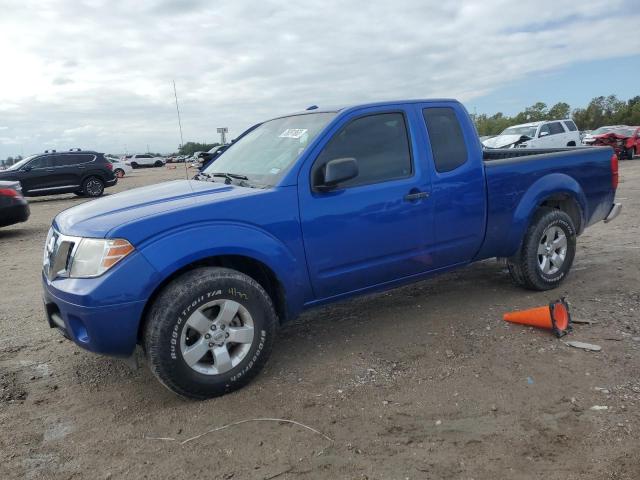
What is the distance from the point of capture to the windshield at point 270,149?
12.9 feet

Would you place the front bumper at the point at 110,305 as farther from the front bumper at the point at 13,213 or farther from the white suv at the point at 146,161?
the white suv at the point at 146,161

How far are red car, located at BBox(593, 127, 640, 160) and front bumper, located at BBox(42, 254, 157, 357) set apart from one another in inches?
976

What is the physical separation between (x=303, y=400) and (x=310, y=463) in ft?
2.16

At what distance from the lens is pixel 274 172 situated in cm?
387

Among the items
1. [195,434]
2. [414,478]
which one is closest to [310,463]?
A: [414,478]

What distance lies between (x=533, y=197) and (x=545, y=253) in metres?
0.60

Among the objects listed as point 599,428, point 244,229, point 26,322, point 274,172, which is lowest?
point 599,428

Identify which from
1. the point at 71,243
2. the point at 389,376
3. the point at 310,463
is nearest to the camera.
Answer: the point at 310,463

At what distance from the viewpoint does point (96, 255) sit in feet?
10.3

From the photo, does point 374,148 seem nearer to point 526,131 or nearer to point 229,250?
point 229,250

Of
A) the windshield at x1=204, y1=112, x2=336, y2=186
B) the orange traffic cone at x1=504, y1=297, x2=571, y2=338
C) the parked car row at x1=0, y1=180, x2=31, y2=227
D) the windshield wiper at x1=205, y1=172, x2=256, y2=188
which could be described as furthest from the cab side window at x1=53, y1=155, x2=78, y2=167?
the orange traffic cone at x1=504, y1=297, x2=571, y2=338

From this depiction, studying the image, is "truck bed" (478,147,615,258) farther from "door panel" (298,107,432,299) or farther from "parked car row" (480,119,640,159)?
"parked car row" (480,119,640,159)

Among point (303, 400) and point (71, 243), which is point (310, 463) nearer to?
point (303, 400)

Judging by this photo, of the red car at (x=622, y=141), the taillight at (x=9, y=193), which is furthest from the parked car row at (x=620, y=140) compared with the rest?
the taillight at (x=9, y=193)
